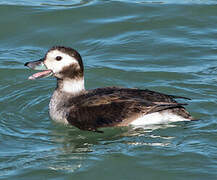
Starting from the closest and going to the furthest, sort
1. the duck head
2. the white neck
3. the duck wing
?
the duck wing
the duck head
the white neck

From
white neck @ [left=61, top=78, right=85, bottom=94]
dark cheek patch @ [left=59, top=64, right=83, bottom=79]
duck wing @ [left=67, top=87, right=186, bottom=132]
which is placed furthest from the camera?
white neck @ [left=61, top=78, right=85, bottom=94]

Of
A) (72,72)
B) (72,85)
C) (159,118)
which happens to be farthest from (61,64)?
(159,118)

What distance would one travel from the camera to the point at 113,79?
402 inches

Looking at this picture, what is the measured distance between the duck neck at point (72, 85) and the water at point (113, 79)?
0.53 meters

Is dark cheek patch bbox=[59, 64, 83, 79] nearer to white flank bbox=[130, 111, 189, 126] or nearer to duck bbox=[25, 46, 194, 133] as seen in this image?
duck bbox=[25, 46, 194, 133]

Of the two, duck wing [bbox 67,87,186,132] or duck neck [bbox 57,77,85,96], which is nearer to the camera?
duck wing [bbox 67,87,186,132]

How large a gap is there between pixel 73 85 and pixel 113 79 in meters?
1.55

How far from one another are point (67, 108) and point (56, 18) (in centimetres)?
457

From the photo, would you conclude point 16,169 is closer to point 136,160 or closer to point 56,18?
point 136,160

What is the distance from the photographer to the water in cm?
736

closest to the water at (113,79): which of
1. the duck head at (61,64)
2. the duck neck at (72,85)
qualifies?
the duck neck at (72,85)

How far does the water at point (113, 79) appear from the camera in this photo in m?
7.36

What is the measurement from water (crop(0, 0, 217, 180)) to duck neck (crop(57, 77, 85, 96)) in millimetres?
530

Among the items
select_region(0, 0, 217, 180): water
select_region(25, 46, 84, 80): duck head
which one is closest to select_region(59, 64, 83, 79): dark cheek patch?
select_region(25, 46, 84, 80): duck head
